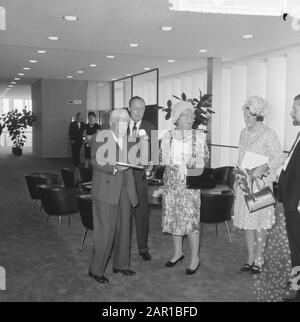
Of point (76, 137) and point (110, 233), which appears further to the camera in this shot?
point (76, 137)

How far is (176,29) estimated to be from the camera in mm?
7848

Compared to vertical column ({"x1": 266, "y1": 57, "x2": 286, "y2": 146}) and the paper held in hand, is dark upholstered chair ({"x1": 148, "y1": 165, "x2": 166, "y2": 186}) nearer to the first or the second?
the paper held in hand

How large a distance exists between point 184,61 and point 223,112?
6.17 ft

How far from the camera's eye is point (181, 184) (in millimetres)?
4148

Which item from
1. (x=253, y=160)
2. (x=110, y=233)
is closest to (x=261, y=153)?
(x=253, y=160)

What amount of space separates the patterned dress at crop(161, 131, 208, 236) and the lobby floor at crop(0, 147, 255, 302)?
1.79ft

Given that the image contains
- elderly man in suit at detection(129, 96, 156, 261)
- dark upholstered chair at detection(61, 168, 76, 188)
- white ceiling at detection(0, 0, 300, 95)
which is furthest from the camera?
dark upholstered chair at detection(61, 168, 76, 188)

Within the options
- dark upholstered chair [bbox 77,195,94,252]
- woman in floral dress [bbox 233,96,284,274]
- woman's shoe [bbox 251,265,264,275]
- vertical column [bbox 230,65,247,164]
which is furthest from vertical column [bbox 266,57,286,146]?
dark upholstered chair [bbox 77,195,94,252]

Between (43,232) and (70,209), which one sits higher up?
(70,209)

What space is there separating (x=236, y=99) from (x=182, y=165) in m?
8.31

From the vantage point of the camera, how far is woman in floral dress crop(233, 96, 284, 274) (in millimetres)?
3998

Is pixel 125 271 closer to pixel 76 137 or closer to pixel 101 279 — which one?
pixel 101 279
